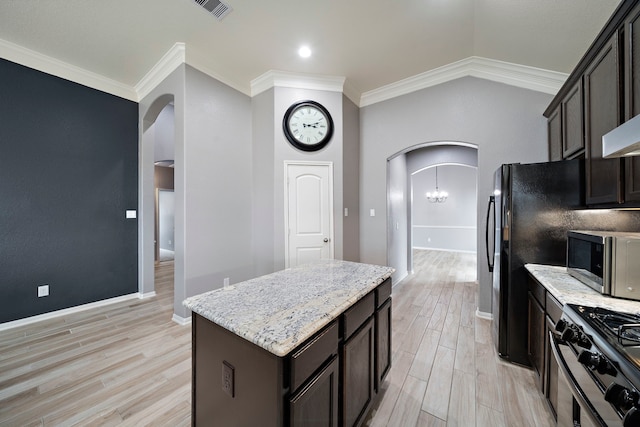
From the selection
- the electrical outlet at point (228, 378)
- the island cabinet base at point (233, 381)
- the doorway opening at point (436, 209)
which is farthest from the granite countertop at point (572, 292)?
the doorway opening at point (436, 209)

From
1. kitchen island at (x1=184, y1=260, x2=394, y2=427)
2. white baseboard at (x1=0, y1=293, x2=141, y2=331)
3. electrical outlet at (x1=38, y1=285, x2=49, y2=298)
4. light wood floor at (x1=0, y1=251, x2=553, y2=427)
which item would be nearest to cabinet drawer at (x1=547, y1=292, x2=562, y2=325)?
light wood floor at (x1=0, y1=251, x2=553, y2=427)

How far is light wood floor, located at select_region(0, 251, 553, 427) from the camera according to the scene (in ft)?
5.26

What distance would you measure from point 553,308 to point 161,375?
2.88 m

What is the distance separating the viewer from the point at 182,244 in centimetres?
290

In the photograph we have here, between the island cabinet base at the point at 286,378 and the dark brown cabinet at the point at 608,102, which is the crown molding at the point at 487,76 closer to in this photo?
the dark brown cabinet at the point at 608,102

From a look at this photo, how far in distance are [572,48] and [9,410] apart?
5.27 m

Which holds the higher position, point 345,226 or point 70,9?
point 70,9

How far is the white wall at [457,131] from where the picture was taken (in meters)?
2.87

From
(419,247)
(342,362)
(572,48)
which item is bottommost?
(419,247)

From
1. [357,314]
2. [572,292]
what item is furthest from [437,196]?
[357,314]

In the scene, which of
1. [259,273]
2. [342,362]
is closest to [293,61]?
[259,273]

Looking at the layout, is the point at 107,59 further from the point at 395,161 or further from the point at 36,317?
the point at 395,161

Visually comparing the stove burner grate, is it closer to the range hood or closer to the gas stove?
the gas stove

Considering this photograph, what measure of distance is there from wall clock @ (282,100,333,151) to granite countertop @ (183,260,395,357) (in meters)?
2.14
